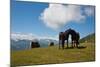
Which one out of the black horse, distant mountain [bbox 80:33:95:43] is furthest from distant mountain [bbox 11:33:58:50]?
distant mountain [bbox 80:33:95:43]

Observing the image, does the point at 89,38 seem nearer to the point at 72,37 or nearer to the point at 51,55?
the point at 72,37

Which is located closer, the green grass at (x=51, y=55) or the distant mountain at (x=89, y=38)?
the green grass at (x=51, y=55)

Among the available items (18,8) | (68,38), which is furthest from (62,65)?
(18,8)

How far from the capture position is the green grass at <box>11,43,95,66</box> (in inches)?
97.0

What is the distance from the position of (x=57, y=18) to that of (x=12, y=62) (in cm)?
77

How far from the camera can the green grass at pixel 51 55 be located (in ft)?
8.08

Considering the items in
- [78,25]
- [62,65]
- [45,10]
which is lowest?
[62,65]

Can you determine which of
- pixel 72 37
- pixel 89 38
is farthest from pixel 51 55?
pixel 89 38

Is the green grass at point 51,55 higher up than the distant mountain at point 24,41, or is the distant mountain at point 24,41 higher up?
the distant mountain at point 24,41

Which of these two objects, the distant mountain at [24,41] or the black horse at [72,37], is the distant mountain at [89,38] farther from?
the distant mountain at [24,41]

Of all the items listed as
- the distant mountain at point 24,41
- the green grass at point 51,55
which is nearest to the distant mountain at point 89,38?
the green grass at point 51,55

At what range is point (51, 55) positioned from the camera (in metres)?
2.60

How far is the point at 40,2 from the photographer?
8.41 ft
